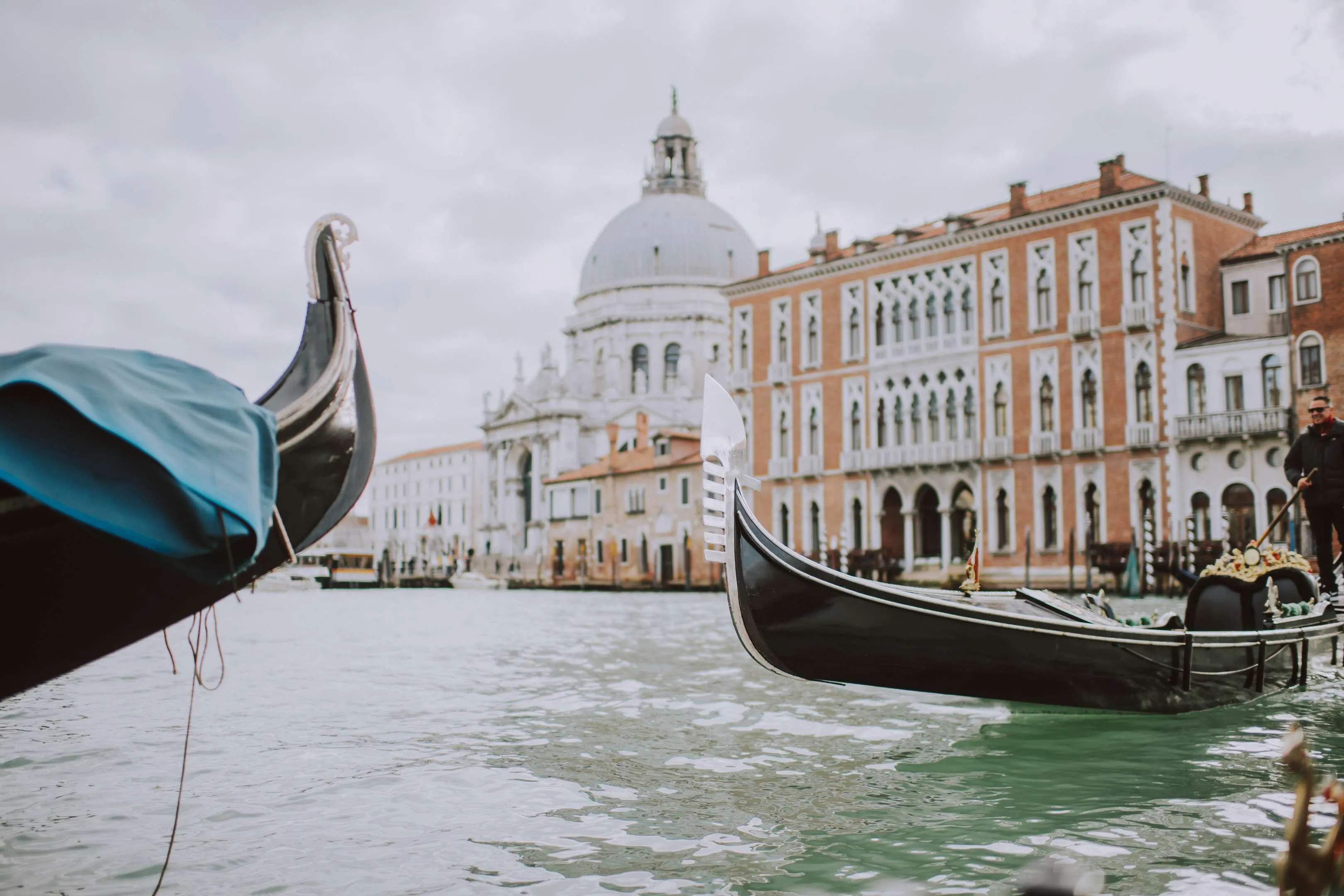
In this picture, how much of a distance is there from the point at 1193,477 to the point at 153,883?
21.7 metres

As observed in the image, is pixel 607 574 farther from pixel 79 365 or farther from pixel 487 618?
pixel 79 365

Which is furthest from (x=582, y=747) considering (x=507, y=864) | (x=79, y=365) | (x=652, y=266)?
(x=652, y=266)

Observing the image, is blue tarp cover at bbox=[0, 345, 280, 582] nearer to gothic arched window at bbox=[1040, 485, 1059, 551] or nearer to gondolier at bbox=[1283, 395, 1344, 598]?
gondolier at bbox=[1283, 395, 1344, 598]

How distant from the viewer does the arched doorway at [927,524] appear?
27016 millimetres

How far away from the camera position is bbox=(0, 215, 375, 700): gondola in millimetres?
3088

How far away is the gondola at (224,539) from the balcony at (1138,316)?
2098 centimetres

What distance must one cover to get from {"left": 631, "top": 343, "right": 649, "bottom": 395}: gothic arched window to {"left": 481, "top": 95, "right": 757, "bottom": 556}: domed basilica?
0.05m

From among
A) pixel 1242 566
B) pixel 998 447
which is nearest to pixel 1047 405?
pixel 998 447

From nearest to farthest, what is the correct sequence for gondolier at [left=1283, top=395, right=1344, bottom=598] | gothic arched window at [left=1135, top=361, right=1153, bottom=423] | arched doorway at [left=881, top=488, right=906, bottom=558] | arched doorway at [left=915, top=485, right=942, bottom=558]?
gondolier at [left=1283, top=395, right=1344, bottom=598] < gothic arched window at [left=1135, top=361, right=1153, bottom=423] < arched doorway at [left=915, top=485, right=942, bottom=558] < arched doorway at [left=881, top=488, right=906, bottom=558]

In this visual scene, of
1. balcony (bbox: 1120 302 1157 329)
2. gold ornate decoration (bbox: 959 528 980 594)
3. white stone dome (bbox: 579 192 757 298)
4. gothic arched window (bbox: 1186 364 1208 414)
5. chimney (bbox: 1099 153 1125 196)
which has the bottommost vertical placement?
gold ornate decoration (bbox: 959 528 980 594)

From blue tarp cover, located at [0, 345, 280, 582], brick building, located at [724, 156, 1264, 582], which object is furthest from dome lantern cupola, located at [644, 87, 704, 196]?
blue tarp cover, located at [0, 345, 280, 582]

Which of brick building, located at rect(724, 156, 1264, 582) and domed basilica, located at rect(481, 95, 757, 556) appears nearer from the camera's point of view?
brick building, located at rect(724, 156, 1264, 582)

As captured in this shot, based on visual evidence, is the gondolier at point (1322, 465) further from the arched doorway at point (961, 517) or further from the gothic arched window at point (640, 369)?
the gothic arched window at point (640, 369)

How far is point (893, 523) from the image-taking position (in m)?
27.8
